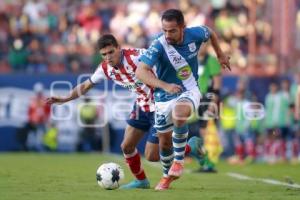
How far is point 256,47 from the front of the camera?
2809 centimetres

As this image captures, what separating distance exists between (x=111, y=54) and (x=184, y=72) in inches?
40.4

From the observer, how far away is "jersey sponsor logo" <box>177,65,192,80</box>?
11.4 m

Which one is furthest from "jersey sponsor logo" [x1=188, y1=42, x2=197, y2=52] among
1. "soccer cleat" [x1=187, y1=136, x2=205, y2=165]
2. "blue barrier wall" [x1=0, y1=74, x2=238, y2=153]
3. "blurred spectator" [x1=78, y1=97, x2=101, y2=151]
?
"blue barrier wall" [x1=0, y1=74, x2=238, y2=153]

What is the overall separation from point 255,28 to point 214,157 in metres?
9.57

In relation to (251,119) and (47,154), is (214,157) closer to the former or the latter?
(251,119)

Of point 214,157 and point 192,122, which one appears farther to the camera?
A: point 192,122

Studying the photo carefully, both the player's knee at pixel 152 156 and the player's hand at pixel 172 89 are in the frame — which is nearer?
the player's hand at pixel 172 89

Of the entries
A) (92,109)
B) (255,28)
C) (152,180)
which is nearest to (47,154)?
(92,109)

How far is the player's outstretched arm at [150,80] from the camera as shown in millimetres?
10414

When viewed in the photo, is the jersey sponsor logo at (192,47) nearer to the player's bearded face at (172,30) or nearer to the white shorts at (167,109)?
the player's bearded face at (172,30)

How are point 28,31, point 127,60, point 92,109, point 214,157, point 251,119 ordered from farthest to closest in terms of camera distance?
point 28,31 < point 92,109 < point 251,119 < point 214,157 < point 127,60

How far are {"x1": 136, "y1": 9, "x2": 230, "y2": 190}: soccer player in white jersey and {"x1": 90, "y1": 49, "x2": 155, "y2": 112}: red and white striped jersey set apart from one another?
1.35 ft

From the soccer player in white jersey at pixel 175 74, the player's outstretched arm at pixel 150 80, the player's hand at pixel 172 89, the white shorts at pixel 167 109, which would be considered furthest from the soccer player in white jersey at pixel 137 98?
the player's hand at pixel 172 89

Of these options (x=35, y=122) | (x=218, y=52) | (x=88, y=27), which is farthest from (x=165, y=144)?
(x=88, y=27)
